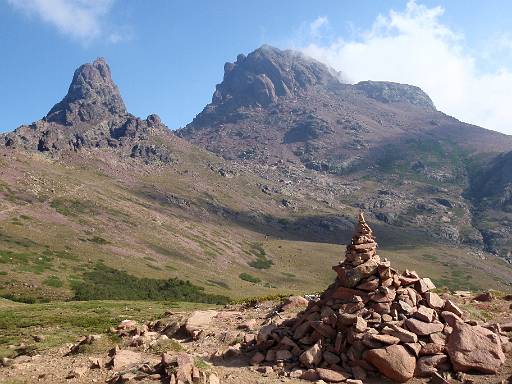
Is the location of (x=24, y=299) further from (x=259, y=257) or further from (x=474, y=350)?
(x=259, y=257)

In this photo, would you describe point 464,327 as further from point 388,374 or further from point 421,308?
point 388,374

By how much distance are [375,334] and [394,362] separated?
1486 millimetres

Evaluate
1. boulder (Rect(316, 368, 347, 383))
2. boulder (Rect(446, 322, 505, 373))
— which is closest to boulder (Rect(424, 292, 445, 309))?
boulder (Rect(446, 322, 505, 373))

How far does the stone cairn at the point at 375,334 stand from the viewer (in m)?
20.3

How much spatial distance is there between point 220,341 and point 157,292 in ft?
214

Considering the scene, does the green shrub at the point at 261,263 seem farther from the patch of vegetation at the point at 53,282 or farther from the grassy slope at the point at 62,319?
the grassy slope at the point at 62,319

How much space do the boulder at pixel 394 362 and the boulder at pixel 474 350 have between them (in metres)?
1.90

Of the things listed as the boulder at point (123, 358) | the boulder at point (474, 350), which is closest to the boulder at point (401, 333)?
the boulder at point (474, 350)

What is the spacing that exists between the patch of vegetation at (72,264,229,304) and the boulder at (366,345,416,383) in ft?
203

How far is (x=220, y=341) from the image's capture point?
88.6 ft

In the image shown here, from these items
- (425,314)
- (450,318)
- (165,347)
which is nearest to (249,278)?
(165,347)

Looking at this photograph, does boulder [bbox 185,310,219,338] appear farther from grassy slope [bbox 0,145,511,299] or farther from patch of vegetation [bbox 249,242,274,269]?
patch of vegetation [bbox 249,242,274,269]

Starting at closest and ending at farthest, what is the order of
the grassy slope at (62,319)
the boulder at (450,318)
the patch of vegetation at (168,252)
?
the boulder at (450,318)
the grassy slope at (62,319)
the patch of vegetation at (168,252)

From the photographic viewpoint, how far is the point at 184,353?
21062 mm
